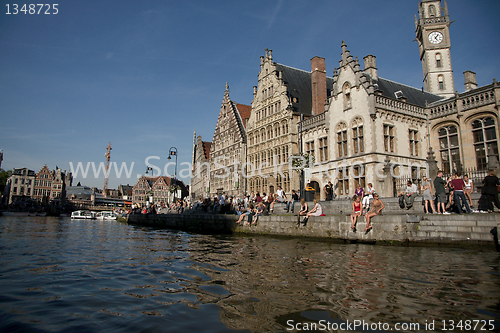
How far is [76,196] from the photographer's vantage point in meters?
118

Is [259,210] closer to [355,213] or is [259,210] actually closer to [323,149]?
[355,213]

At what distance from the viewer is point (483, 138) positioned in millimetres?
23469

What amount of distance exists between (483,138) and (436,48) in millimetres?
25588

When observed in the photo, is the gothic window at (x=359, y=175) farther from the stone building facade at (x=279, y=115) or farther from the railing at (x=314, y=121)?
the stone building facade at (x=279, y=115)

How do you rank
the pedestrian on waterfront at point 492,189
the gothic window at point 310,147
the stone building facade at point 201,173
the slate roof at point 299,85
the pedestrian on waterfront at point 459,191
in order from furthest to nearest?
the stone building facade at point 201,173 < the slate roof at point 299,85 < the gothic window at point 310,147 < the pedestrian on waterfront at point 459,191 < the pedestrian on waterfront at point 492,189

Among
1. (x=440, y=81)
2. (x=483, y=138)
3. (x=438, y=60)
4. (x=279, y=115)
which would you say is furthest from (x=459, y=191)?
(x=438, y=60)

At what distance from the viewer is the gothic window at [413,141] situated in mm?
26828

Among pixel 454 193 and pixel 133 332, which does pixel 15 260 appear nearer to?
pixel 133 332

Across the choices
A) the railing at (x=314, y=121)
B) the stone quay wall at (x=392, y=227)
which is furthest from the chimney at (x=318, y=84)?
the stone quay wall at (x=392, y=227)

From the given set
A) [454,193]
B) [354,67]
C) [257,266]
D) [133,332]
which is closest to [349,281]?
[257,266]

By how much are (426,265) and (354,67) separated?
888 inches

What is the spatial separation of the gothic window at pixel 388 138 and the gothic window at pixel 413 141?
2445 millimetres

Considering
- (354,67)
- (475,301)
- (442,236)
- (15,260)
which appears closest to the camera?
(475,301)

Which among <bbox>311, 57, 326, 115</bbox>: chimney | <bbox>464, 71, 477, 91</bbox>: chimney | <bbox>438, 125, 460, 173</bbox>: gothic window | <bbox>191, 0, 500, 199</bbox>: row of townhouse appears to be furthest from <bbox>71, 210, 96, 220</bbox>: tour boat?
<bbox>464, 71, 477, 91</bbox>: chimney
